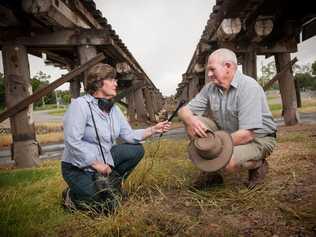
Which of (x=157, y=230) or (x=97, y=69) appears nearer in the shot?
(x=157, y=230)

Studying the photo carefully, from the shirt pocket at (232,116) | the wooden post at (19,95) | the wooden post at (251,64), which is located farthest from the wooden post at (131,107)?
the shirt pocket at (232,116)

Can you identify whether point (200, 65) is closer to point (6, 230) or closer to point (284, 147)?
point (284, 147)

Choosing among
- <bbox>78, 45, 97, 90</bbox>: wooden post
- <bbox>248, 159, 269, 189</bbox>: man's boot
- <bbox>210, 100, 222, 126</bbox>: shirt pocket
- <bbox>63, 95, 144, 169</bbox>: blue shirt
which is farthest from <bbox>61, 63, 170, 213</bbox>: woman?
<bbox>78, 45, 97, 90</bbox>: wooden post

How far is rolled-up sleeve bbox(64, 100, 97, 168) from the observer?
10.1ft

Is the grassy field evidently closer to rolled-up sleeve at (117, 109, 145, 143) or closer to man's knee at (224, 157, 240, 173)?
man's knee at (224, 157, 240, 173)

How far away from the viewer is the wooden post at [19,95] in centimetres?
580

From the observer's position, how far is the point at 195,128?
129 inches

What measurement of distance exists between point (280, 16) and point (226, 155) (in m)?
5.28

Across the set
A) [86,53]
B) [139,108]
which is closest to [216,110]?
[86,53]

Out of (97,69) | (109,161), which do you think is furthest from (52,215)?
(97,69)

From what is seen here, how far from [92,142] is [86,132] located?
0.11 meters

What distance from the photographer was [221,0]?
19.3 ft

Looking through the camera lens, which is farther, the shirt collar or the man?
the shirt collar

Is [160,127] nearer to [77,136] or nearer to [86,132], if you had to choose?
[86,132]
